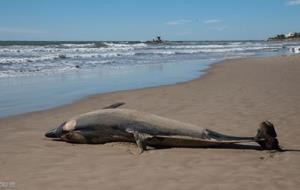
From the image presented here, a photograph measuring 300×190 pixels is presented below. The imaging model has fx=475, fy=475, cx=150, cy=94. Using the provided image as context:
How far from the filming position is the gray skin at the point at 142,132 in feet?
21.5

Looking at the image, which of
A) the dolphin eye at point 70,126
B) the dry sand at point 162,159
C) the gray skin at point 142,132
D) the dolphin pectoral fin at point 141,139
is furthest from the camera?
the dolphin eye at point 70,126

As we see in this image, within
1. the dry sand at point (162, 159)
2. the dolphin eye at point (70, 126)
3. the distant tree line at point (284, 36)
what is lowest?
the distant tree line at point (284, 36)

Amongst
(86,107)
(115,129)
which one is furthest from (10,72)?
(115,129)

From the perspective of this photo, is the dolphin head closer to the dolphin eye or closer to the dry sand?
the dolphin eye

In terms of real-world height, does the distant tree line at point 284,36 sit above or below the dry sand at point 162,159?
below

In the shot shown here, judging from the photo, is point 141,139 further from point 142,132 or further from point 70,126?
point 70,126

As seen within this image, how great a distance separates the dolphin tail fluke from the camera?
20.8 ft

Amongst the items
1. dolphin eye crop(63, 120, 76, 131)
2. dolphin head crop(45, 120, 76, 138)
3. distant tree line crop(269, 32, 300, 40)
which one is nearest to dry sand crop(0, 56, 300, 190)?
dolphin head crop(45, 120, 76, 138)

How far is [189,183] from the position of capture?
4.99 metres

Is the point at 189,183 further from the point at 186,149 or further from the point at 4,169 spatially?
the point at 4,169

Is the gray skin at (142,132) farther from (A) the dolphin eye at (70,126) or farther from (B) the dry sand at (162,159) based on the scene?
(B) the dry sand at (162,159)

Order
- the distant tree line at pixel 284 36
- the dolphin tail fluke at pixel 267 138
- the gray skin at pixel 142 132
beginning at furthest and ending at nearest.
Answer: the distant tree line at pixel 284 36 → the gray skin at pixel 142 132 → the dolphin tail fluke at pixel 267 138

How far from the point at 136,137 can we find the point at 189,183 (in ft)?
6.68

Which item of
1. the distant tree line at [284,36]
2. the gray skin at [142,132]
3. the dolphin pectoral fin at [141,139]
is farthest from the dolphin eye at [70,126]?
the distant tree line at [284,36]
